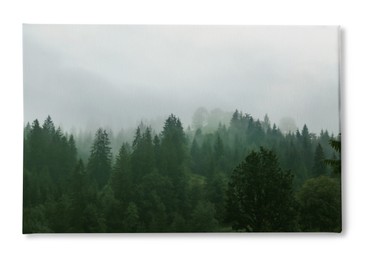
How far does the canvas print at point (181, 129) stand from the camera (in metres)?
2.31

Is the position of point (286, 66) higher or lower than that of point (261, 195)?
higher

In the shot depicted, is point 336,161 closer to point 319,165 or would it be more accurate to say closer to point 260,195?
point 319,165

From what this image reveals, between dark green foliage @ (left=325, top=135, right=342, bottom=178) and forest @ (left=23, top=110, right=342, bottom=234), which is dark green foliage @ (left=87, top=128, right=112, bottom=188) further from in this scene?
dark green foliage @ (left=325, top=135, right=342, bottom=178)

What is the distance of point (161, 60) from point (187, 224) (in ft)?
2.85

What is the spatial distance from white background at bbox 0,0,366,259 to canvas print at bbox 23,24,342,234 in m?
0.06

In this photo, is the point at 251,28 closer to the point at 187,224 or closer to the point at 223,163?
the point at 223,163

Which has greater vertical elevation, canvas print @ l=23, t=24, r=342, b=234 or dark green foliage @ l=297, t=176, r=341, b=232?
canvas print @ l=23, t=24, r=342, b=234

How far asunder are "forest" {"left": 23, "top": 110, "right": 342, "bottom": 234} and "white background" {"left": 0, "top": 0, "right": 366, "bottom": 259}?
7cm

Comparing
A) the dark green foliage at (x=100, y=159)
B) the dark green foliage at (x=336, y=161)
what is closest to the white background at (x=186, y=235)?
the dark green foliage at (x=336, y=161)

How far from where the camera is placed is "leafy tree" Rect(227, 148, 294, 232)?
92.1 inches

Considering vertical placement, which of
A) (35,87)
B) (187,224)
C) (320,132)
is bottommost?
(187,224)

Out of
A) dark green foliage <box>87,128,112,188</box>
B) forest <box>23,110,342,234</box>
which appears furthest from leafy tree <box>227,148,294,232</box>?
dark green foliage <box>87,128,112,188</box>
